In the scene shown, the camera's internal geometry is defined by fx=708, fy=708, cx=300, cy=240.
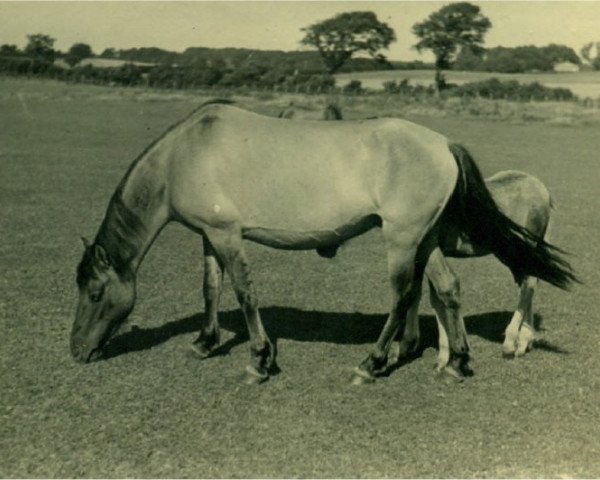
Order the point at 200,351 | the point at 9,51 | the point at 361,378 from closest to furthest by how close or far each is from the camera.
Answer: the point at 361,378 → the point at 200,351 → the point at 9,51

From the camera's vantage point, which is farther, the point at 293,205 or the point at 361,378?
→ the point at 361,378

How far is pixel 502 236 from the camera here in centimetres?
598

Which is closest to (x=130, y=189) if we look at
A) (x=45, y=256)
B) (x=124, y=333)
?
(x=124, y=333)

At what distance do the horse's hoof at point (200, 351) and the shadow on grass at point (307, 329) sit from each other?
0.12m

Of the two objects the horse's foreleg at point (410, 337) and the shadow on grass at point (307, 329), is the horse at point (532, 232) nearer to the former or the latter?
the horse's foreleg at point (410, 337)

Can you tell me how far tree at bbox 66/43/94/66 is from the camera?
50312mm

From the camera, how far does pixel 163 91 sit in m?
44.5

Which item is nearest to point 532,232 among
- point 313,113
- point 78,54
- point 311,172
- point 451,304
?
point 451,304

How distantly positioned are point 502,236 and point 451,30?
103 ft

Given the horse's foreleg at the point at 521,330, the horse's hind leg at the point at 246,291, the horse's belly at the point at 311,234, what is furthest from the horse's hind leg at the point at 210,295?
the horse's foreleg at the point at 521,330

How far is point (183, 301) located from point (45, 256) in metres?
2.94

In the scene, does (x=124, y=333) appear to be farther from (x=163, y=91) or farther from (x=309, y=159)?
(x=163, y=91)

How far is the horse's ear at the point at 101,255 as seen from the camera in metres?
5.82

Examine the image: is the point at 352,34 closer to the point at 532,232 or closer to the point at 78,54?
the point at 78,54
